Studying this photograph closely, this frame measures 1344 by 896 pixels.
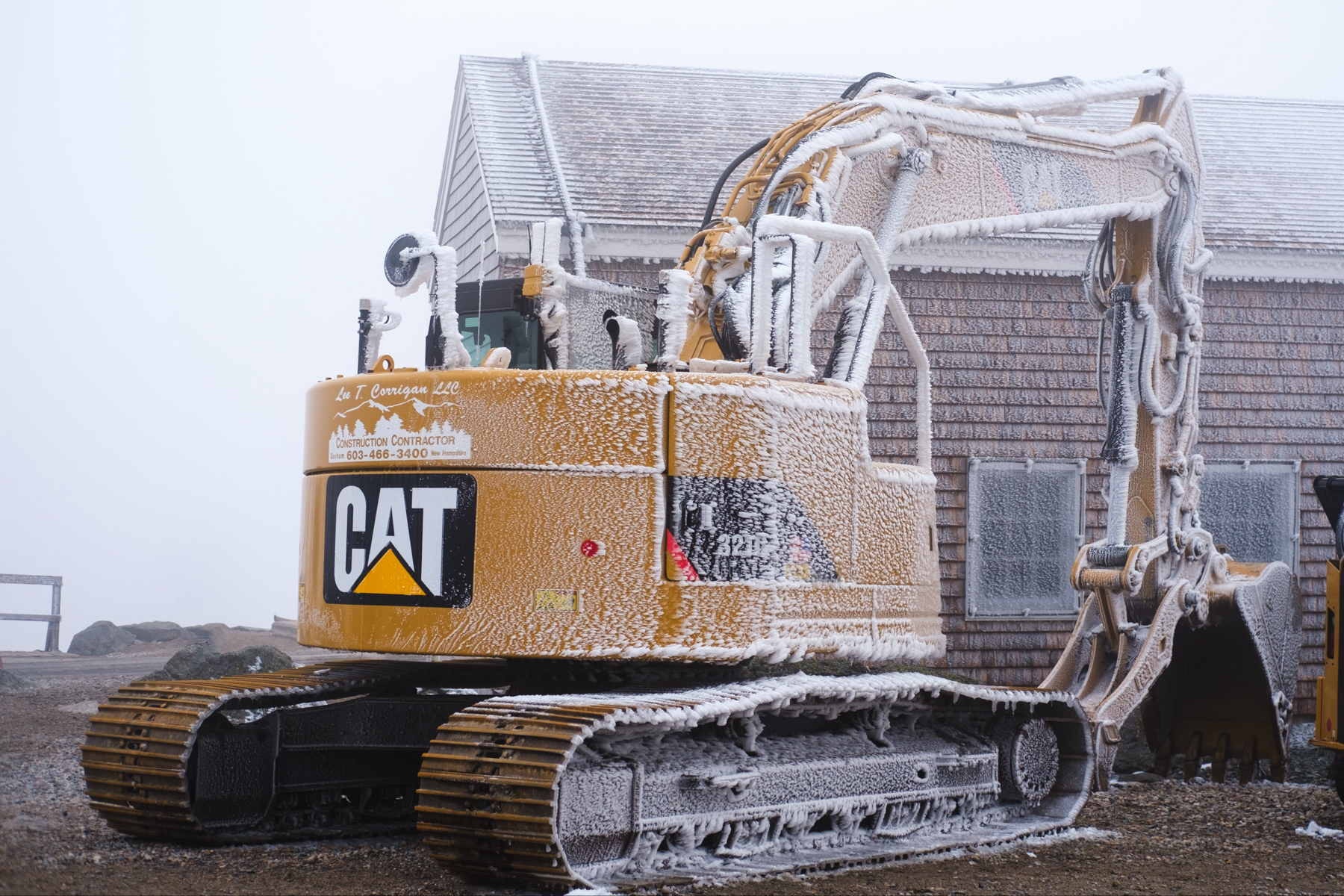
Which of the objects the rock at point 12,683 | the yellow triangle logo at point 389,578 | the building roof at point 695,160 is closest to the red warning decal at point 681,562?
the yellow triangle logo at point 389,578

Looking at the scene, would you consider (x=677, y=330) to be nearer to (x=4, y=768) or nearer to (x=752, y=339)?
(x=752, y=339)

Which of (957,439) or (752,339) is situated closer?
(752,339)

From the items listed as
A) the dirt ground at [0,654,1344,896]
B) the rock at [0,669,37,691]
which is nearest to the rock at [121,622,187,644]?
the rock at [0,669,37,691]

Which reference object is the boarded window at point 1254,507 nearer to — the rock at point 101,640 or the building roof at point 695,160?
the building roof at point 695,160

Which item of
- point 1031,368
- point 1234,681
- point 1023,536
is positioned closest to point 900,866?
point 1234,681

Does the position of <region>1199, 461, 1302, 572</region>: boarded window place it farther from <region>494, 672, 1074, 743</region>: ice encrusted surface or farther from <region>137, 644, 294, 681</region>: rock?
<region>137, 644, 294, 681</region>: rock

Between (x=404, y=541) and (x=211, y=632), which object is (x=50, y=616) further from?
(x=404, y=541)

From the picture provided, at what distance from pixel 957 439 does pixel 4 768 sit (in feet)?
25.4

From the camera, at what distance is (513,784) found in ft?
16.6

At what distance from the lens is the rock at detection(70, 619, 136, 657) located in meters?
19.2

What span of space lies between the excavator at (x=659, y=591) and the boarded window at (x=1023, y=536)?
3.97 m

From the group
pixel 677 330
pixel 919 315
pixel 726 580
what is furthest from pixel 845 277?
pixel 919 315

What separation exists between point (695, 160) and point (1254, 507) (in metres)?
5.84

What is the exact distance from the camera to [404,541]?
5.96 metres
